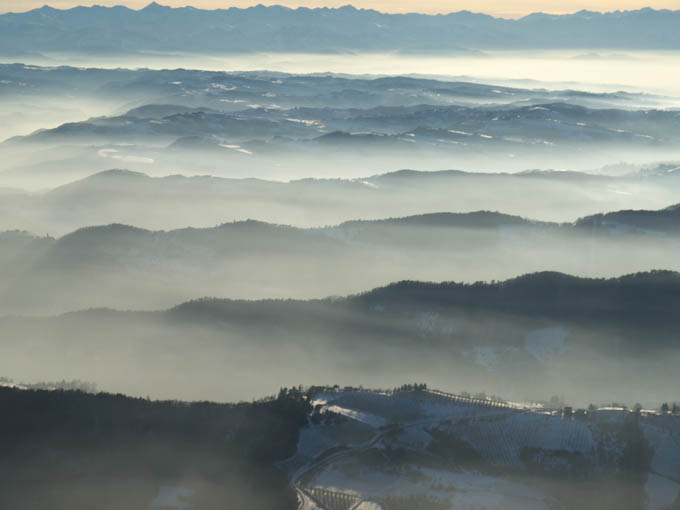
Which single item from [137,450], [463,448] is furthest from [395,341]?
[137,450]

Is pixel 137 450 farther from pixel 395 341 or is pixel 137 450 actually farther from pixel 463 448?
pixel 395 341

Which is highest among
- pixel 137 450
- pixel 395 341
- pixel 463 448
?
pixel 395 341

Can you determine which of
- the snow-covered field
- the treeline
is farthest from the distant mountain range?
the snow-covered field

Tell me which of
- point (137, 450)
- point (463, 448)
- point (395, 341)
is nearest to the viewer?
point (463, 448)

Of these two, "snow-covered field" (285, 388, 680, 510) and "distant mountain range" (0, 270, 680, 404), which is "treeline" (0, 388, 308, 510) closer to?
"snow-covered field" (285, 388, 680, 510)

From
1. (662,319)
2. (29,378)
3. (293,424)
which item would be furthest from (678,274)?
(29,378)

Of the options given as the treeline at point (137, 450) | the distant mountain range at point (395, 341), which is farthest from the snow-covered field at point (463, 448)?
the distant mountain range at point (395, 341)

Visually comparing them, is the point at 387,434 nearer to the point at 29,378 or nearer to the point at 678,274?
the point at 29,378

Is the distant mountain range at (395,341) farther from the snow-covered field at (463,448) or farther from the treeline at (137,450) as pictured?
the snow-covered field at (463,448)
